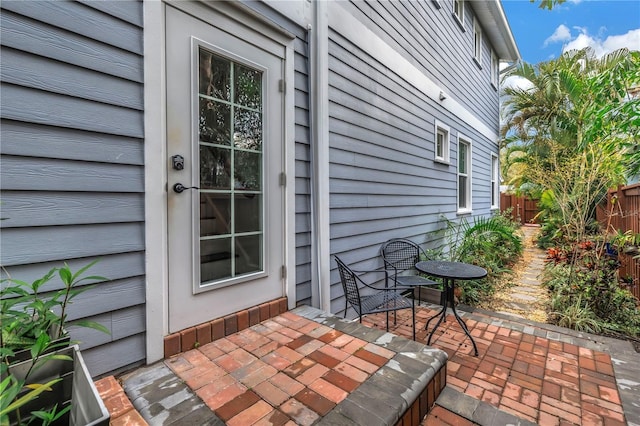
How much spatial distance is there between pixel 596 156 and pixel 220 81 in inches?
165

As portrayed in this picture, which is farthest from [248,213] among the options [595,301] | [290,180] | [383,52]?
[595,301]

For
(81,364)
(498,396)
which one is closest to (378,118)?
(498,396)

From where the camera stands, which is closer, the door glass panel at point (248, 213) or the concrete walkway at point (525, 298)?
the door glass panel at point (248, 213)

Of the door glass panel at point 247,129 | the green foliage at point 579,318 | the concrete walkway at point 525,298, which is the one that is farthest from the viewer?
the concrete walkway at point 525,298

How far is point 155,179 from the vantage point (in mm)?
1735

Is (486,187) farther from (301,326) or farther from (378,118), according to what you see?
(301,326)

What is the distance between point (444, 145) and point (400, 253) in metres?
2.70

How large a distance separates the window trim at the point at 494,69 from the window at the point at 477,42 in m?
1.27

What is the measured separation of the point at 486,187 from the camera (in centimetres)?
788

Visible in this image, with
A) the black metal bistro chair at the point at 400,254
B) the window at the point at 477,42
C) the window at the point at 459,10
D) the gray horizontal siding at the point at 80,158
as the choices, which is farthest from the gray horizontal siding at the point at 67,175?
the window at the point at 477,42

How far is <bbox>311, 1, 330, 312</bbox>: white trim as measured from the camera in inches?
109

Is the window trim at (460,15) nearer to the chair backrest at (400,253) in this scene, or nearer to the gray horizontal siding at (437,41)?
the gray horizontal siding at (437,41)

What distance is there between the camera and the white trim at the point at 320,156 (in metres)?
2.76

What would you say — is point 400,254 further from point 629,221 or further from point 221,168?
point 629,221
